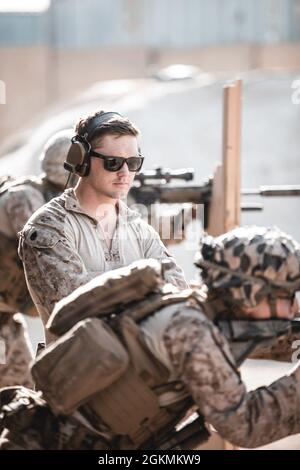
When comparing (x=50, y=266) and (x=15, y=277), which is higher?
(x=50, y=266)

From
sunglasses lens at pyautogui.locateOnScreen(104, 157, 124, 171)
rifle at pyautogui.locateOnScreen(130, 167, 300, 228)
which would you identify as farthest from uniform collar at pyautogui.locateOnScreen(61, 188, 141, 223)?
rifle at pyautogui.locateOnScreen(130, 167, 300, 228)

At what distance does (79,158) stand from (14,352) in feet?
9.61

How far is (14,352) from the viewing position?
778 cm

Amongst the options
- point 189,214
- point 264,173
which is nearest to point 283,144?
point 264,173

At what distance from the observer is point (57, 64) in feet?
120

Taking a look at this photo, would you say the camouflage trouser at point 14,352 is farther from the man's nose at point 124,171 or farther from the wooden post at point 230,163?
the man's nose at point 124,171

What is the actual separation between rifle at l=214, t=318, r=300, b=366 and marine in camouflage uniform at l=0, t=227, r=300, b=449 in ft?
0.10

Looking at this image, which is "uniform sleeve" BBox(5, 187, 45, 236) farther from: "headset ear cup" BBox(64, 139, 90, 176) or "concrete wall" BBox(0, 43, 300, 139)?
"concrete wall" BBox(0, 43, 300, 139)

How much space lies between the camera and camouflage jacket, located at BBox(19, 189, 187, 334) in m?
4.98

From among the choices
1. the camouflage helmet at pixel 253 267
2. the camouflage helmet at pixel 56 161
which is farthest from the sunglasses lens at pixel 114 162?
the camouflage helmet at pixel 56 161

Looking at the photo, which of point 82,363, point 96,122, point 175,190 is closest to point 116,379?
point 82,363

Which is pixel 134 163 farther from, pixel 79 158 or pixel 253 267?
pixel 253 267
